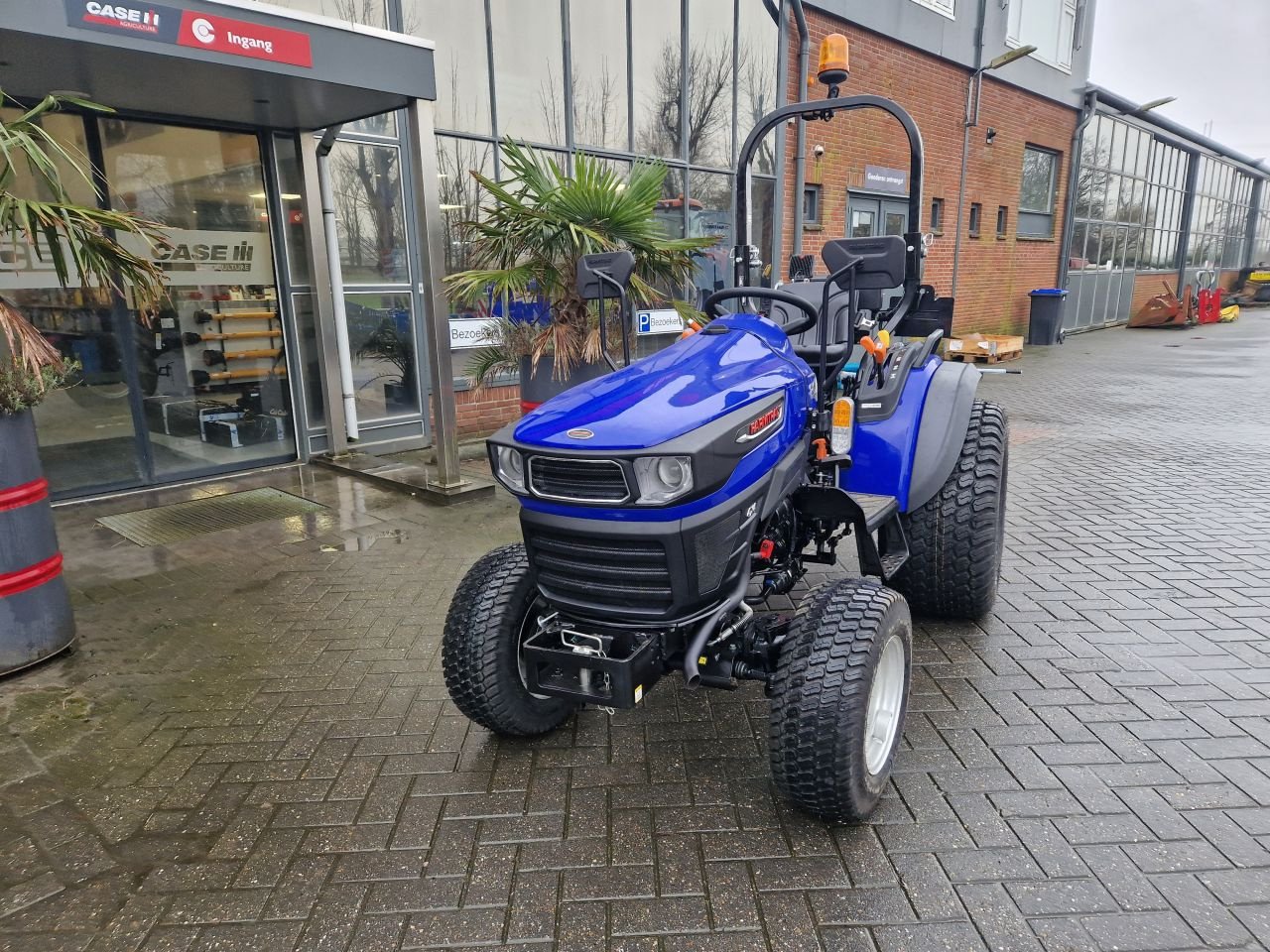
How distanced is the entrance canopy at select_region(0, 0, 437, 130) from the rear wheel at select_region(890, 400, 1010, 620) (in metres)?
4.08

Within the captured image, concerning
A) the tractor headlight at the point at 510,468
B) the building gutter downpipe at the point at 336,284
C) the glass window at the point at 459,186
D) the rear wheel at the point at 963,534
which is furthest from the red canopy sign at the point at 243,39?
the rear wheel at the point at 963,534

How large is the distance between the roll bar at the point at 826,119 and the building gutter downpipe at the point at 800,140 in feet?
25.1

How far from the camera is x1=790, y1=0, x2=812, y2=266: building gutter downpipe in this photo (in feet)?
33.8

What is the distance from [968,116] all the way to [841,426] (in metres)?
13.7

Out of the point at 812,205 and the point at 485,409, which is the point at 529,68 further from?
the point at 812,205

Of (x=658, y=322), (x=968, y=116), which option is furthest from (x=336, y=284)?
(x=968, y=116)

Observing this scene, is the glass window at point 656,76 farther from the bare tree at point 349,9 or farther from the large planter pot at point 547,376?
→ the large planter pot at point 547,376

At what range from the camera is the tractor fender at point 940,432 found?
3.24 m

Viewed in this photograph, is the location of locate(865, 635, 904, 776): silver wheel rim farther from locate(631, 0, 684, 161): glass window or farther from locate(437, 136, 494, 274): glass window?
locate(631, 0, 684, 161): glass window

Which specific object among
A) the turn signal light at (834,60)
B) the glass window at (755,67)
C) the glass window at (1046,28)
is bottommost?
the turn signal light at (834,60)

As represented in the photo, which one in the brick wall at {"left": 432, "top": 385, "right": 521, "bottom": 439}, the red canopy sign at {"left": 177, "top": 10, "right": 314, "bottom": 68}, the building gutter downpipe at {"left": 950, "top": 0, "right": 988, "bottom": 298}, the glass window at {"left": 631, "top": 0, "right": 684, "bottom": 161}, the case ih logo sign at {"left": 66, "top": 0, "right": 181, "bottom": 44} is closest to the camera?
the case ih logo sign at {"left": 66, "top": 0, "right": 181, "bottom": 44}

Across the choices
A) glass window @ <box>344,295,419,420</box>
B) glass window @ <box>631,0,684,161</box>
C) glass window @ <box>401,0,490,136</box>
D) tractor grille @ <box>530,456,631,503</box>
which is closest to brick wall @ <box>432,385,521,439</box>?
glass window @ <box>344,295,419,420</box>

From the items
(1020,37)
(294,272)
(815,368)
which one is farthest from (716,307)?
(1020,37)

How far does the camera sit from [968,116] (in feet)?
45.5
